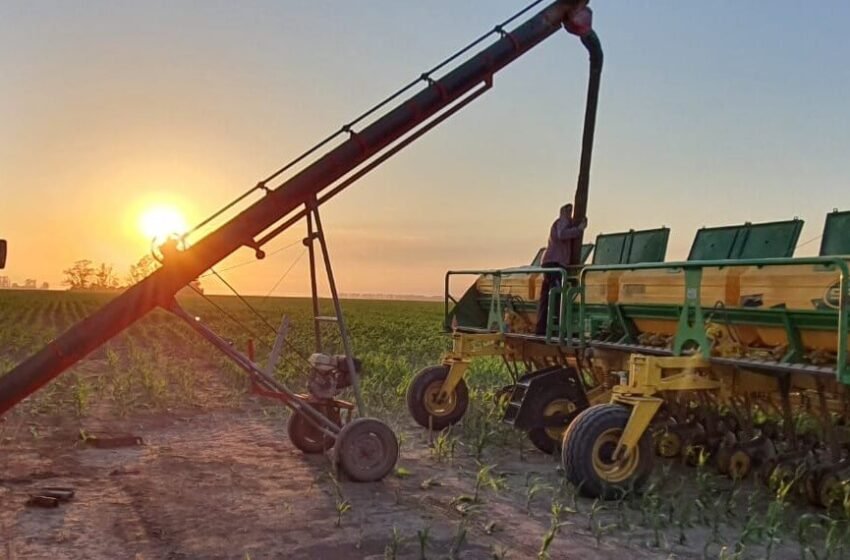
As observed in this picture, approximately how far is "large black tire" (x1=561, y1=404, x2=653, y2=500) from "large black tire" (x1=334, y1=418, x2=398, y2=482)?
56.8 inches

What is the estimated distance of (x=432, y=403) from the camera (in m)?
9.27

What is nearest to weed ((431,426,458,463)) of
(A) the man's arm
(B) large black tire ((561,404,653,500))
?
(B) large black tire ((561,404,653,500))

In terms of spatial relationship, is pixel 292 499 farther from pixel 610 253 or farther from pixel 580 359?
pixel 610 253

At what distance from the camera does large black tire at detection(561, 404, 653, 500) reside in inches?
240

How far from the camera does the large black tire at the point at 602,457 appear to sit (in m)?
6.10

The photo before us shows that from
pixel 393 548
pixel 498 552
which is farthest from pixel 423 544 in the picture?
pixel 498 552

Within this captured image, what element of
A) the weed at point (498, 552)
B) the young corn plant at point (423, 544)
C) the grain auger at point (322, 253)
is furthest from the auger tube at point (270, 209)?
the weed at point (498, 552)

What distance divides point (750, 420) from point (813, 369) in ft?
5.47

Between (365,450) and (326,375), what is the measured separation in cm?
104

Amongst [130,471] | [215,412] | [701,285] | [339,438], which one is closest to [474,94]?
[701,285]

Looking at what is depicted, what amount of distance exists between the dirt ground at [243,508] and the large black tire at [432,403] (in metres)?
0.78

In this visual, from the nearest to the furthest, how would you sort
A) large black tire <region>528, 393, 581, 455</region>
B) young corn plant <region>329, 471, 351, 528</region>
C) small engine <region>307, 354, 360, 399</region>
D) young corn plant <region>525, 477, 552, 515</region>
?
1. young corn plant <region>329, 471, 351, 528</region>
2. young corn plant <region>525, 477, 552, 515</region>
3. small engine <region>307, 354, 360, 399</region>
4. large black tire <region>528, 393, 581, 455</region>

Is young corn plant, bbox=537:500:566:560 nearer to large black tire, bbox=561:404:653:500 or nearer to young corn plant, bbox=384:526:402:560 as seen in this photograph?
large black tire, bbox=561:404:653:500

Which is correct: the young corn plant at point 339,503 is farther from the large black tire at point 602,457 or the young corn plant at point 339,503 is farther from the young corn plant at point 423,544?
the large black tire at point 602,457
